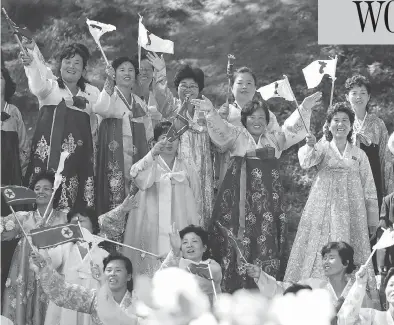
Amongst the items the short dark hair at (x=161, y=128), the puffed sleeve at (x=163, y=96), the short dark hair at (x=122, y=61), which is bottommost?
the short dark hair at (x=161, y=128)

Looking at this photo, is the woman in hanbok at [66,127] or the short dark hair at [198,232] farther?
the woman in hanbok at [66,127]

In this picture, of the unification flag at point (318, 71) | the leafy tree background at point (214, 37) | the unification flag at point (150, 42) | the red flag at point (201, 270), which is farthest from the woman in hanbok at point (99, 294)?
the leafy tree background at point (214, 37)

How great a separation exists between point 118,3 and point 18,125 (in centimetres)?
262

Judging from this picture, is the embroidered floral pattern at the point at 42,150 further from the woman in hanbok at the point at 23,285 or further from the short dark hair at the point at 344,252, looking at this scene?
the short dark hair at the point at 344,252

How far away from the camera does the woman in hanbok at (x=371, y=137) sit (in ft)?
31.0

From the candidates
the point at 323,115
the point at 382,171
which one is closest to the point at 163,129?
the point at 382,171

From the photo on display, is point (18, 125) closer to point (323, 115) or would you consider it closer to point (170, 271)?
point (170, 271)

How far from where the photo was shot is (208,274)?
779 cm

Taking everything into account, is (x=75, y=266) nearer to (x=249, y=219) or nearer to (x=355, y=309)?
(x=249, y=219)

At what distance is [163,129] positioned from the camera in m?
8.73

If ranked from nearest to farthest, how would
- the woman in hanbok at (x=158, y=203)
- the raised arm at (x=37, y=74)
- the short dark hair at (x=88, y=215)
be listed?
the short dark hair at (x=88, y=215) → the woman in hanbok at (x=158, y=203) → the raised arm at (x=37, y=74)

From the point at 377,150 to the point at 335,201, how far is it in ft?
3.02

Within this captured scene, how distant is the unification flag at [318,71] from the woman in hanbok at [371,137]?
28 cm

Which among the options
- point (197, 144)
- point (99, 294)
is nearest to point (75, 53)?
point (197, 144)
